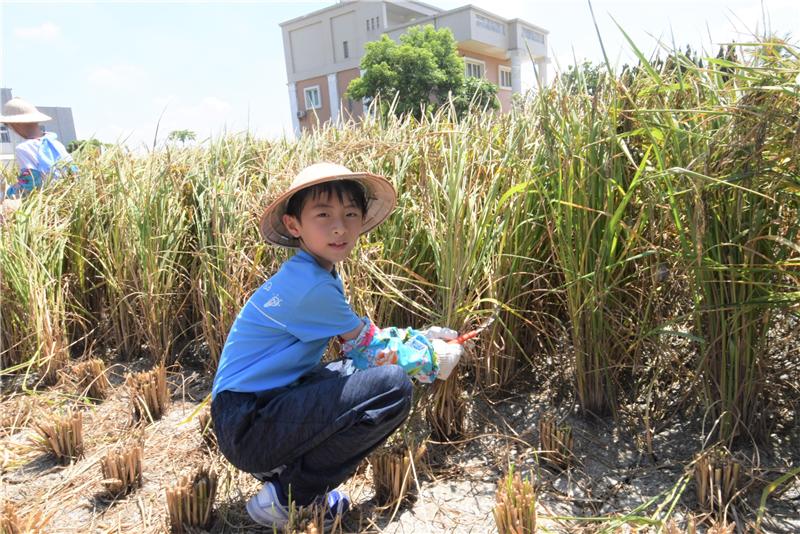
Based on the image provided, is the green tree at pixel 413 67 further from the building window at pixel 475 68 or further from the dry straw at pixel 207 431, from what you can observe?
the dry straw at pixel 207 431

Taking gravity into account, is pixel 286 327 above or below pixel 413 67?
below

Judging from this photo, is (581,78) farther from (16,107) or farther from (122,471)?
(16,107)

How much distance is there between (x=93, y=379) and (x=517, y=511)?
6.13 feet

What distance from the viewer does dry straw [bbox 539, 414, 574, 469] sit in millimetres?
1466

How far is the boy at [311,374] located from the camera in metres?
1.32

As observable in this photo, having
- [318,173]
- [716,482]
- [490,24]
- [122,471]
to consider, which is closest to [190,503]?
[122,471]

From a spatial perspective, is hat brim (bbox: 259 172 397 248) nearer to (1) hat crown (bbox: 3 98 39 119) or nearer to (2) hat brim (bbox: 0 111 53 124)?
(2) hat brim (bbox: 0 111 53 124)

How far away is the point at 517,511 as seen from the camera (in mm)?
1126

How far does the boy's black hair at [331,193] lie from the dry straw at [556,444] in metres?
0.79

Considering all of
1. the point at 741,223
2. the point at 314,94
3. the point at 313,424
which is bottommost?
the point at 313,424

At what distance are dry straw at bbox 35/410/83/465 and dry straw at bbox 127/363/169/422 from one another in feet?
0.75

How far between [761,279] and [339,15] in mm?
32632

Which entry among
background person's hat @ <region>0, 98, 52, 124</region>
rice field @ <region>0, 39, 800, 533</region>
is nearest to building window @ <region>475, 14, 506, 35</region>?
background person's hat @ <region>0, 98, 52, 124</region>

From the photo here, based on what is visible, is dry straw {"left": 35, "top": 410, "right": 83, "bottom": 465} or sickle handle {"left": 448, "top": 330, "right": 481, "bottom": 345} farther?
dry straw {"left": 35, "top": 410, "right": 83, "bottom": 465}
